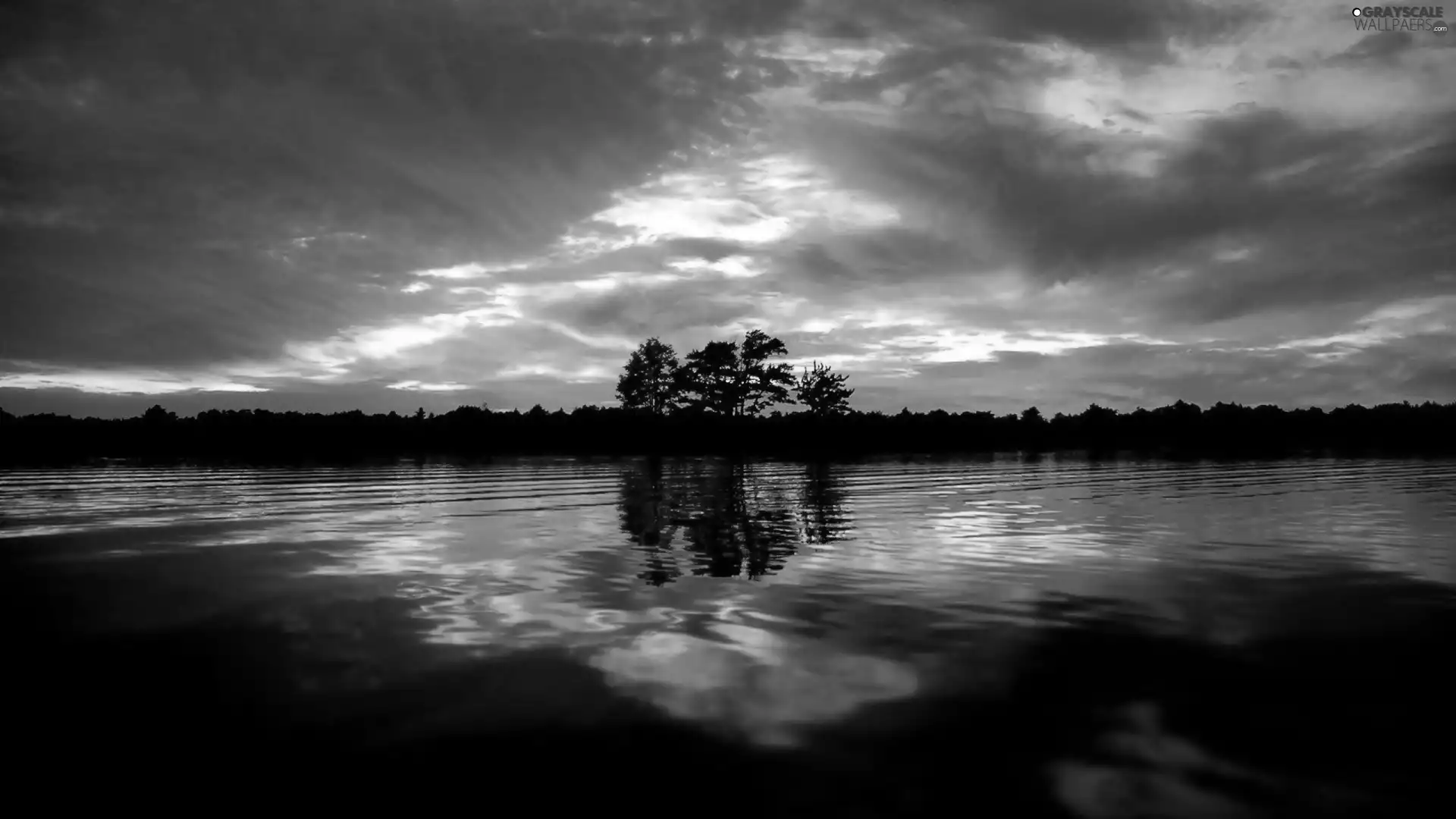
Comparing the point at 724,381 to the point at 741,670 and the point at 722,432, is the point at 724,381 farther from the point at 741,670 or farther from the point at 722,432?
the point at 741,670

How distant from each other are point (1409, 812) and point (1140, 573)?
889 cm

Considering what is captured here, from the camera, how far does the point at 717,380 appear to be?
108188 millimetres

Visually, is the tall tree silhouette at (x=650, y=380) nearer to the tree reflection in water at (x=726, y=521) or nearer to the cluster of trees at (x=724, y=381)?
the cluster of trees at (x=724, y=381)

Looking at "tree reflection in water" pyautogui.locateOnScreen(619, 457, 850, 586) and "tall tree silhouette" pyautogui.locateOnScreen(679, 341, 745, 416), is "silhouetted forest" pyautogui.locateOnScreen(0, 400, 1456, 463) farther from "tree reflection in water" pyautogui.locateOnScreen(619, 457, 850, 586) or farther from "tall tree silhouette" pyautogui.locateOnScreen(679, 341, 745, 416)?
"tree reflection in water" pyautogui.locateOnScreen(619, 457, 850, 586)

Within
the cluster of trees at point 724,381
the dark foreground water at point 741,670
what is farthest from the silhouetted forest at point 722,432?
the dark foreground water at point 741,670

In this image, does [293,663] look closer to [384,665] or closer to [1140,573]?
[384,665]

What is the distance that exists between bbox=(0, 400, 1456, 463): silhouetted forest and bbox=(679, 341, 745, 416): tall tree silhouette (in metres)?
1.84

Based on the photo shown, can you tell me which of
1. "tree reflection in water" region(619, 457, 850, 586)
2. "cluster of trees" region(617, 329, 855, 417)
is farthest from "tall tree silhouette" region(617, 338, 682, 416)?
"tree reflection in water" region(619, 457, 850, 586)

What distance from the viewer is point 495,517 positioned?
21.9 metres

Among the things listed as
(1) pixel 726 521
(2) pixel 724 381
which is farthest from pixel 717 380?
(1) pixel 726 521

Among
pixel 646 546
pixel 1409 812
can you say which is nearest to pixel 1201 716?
pixel 1409 812

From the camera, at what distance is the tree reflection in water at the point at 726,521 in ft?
47.1

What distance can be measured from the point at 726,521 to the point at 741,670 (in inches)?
516

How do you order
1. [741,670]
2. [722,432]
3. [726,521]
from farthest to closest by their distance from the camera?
[722,432], [726,521], [741,670]
